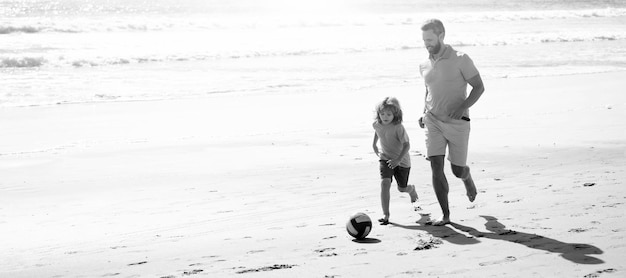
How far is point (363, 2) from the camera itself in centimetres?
7394

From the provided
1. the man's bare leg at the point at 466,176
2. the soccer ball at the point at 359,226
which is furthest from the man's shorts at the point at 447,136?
the soccer ball at the point at 359,226

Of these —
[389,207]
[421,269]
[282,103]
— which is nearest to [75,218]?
[389,207]

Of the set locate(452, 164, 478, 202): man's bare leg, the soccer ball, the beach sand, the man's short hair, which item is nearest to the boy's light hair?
locate(452, 164, 478, 202): man's bare leg

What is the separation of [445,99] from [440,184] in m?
0.68

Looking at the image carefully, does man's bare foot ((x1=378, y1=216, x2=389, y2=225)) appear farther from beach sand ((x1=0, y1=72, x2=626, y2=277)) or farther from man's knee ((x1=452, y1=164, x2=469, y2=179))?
man's knee ((x1=452, y1=164, x2=469, y2=179))

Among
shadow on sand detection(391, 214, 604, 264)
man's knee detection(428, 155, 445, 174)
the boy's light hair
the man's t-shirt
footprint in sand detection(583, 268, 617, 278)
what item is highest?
the man's t-shirt

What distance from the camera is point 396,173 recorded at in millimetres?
6770

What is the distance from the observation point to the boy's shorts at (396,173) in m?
6.68

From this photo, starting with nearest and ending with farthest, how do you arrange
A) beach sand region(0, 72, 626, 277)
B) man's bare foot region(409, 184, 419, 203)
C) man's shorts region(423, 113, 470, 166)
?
beach sand region(0, 72, 626, 277) < man's shorts region(423, 113, 470, 166) < man's bare foot region(409, 184, 419, 203)

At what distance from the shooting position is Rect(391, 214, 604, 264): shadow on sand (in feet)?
17.1

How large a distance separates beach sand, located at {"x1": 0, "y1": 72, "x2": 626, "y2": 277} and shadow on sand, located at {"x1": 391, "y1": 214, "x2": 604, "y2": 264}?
0.01m

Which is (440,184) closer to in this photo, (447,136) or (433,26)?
(447,136)

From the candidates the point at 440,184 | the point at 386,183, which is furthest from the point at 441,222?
the point at 386,183

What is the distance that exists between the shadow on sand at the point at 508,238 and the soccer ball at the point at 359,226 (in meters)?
0.49
